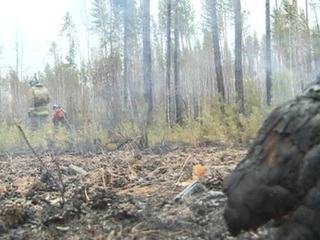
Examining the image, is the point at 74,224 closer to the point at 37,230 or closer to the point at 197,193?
the point at 37,230

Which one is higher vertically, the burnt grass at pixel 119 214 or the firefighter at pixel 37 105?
the firefighter at pixel 37 105

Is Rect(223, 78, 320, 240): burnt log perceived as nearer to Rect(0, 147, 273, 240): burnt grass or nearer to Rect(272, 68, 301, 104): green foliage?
Rect(0, 147, 273, 240): burnt grass

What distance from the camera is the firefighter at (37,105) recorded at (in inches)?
345

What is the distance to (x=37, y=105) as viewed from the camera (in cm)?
894

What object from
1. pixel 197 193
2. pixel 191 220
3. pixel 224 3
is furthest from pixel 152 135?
pixel 224 3

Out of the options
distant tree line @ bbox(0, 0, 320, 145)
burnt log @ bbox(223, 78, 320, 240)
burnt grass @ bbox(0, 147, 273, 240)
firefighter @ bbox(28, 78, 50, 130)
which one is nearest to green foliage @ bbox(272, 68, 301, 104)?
distant tree line @ bbox(0, 0, 320, 145)

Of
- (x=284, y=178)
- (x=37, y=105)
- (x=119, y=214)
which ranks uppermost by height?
(x=37, y=105)

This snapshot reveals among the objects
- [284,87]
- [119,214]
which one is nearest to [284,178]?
[119,214]

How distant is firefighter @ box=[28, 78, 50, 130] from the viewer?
877 centimetres

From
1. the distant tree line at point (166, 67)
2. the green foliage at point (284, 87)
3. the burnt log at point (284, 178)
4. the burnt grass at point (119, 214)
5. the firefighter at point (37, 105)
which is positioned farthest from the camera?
the green foliage at point (284, 87)

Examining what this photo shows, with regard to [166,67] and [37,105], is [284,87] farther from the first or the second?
[37,105]

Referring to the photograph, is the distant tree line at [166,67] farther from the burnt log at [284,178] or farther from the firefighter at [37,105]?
the burnt log at [284,178]

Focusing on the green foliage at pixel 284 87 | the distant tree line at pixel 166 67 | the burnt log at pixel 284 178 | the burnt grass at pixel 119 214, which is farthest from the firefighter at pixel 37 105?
the burnt log at pixel 284 178

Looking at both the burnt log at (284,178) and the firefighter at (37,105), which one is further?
the firefighter at (37,105)
